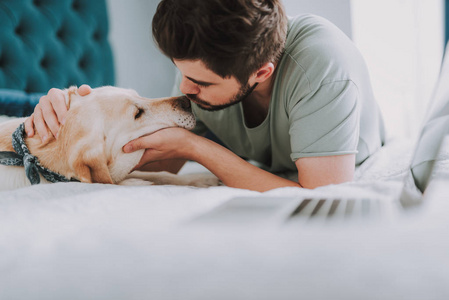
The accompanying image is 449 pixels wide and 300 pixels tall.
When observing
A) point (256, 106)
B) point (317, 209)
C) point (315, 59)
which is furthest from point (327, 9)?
point (317, 209)

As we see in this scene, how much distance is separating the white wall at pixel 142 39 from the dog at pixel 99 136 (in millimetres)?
1828

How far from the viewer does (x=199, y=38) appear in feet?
3.34

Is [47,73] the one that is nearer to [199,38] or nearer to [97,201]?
[199,38]

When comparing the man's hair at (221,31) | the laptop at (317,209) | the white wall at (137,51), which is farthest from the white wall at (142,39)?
the laptop at (317,209)

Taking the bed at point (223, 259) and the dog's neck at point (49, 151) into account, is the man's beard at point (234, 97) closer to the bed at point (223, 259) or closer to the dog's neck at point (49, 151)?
the dog's neck at point (49, 151)

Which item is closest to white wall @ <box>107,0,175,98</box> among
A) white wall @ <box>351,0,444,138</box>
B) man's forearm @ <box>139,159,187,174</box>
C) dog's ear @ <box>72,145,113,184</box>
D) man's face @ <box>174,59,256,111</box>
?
man's forearm @ <box>139,159,187,174</box>

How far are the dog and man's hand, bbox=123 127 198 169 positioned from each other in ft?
0.09

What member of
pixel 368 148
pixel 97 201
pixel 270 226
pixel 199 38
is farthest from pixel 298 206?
pixel 368 148

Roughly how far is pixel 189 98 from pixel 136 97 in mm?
192

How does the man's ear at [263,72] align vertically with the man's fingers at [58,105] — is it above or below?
above

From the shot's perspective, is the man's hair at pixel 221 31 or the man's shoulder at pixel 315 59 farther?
the man's shoulder at pixel 315 59

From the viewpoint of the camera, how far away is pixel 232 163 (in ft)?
4.06

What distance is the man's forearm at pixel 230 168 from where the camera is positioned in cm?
120

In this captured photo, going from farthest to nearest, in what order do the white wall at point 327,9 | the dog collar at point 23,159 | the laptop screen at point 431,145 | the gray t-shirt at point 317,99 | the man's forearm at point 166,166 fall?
1. the white wall at point 327,9
2. the man's forearm at point 166,166
3. the gray t-shirt at point 317,99
4. the dog collar at point 23,159
5. the laptop screen at point 431,145
